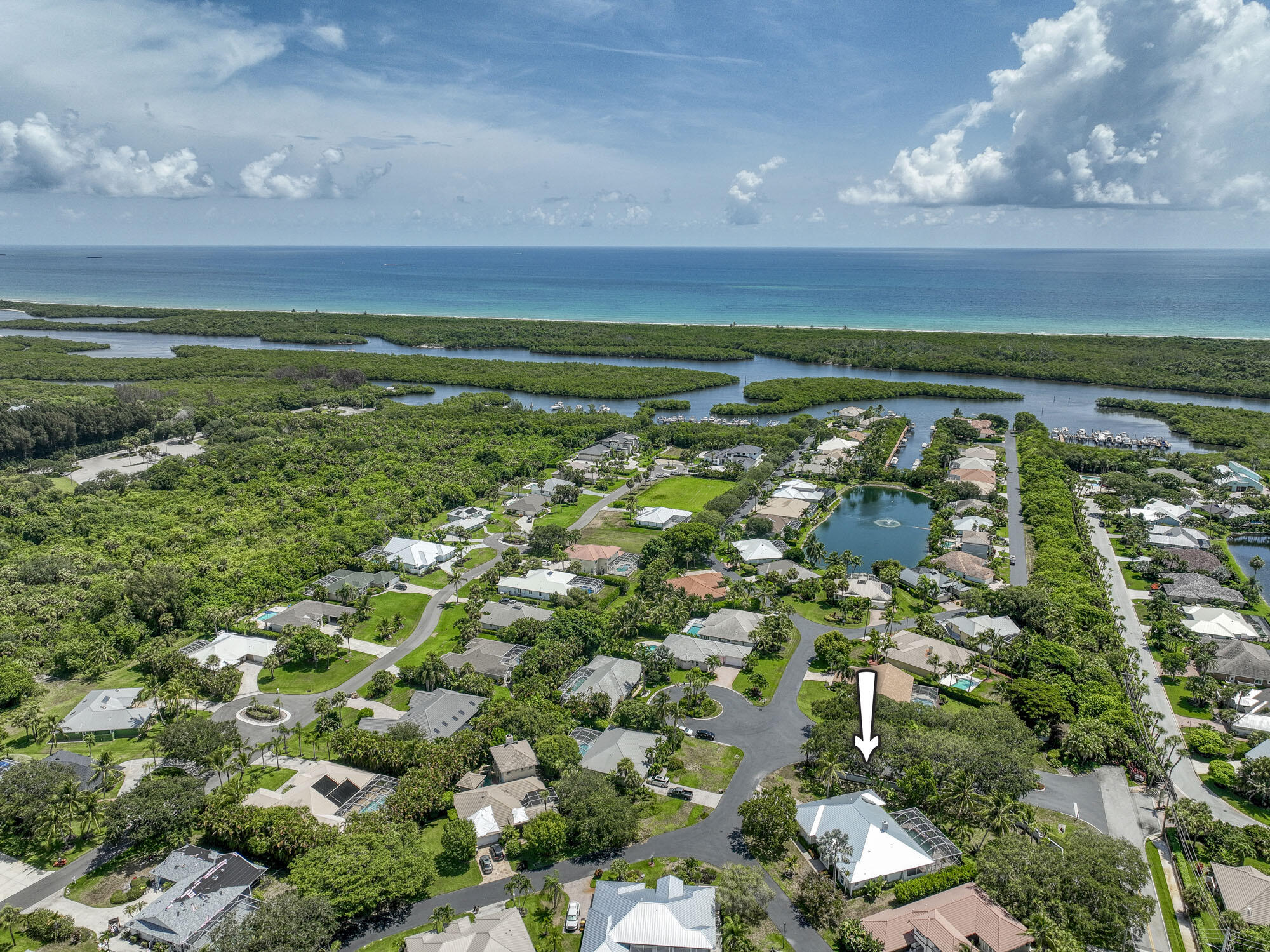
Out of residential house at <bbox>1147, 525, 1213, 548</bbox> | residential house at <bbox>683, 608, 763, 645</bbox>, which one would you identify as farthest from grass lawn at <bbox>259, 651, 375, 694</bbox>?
residential house at <bbox>1147, 525, 1213, 548</bbox>

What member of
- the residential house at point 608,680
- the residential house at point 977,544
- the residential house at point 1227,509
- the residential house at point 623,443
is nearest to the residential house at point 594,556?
the residential house at point 608,680

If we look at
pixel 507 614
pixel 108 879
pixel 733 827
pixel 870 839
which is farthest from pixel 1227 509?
pixel 108 879

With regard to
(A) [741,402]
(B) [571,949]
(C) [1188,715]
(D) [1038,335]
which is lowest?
(B) [571,949]

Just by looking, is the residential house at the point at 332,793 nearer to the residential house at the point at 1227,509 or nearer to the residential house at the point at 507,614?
the residential house at the point at 507,614

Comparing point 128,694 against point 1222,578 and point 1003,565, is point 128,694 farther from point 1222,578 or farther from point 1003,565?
point 1222,578

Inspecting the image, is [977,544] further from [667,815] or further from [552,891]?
[552,891]

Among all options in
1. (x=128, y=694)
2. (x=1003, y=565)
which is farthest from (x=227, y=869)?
(x=1003, y=565)

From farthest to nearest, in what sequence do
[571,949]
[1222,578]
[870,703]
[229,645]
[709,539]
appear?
[709,539] < [1222,578] < [229,645] < [870,703] < [571,949]
